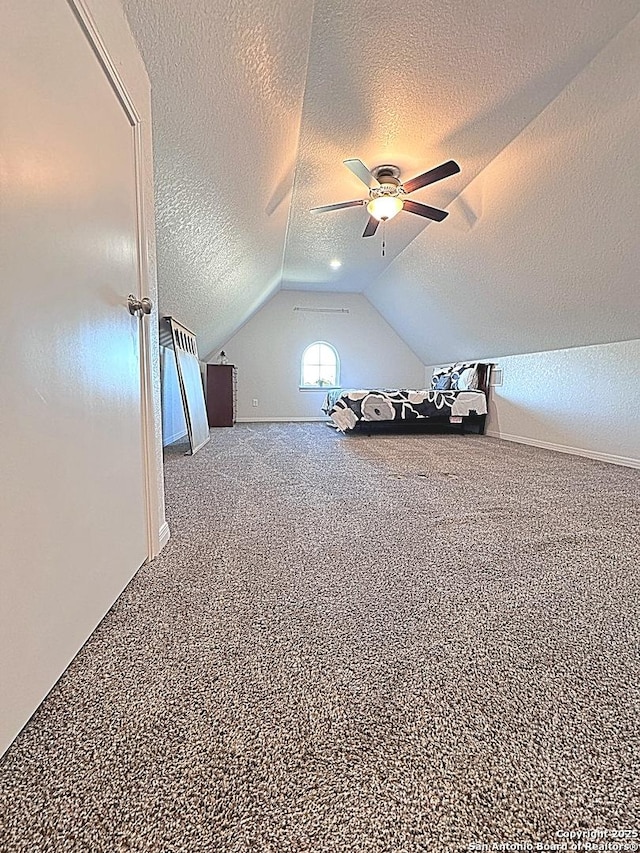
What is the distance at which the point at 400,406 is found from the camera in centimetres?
495

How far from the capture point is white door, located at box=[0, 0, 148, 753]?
27.0 inches

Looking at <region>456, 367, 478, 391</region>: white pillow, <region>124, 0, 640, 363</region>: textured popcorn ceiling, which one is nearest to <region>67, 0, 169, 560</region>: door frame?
<region>124, 0, 640, 363</region>: textured popcorn ceiling

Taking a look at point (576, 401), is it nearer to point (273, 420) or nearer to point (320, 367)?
point (320, 367)

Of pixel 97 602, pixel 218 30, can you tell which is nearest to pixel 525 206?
pixel 218 30

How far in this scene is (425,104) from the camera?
2.43 meters

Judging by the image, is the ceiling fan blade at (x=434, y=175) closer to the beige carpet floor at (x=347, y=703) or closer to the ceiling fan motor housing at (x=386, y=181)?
the ceiling fan motor housing at (x=386, y=181)

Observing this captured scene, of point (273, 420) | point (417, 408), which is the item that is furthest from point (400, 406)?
point (273, 420)

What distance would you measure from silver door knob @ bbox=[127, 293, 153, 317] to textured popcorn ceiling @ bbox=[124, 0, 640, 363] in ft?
2.80

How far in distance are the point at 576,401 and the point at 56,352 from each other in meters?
4.27

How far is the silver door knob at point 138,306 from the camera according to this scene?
1281 mm

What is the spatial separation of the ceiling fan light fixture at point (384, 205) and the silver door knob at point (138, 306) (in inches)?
98.2

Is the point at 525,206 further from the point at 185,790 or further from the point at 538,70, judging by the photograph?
the point at 185,790

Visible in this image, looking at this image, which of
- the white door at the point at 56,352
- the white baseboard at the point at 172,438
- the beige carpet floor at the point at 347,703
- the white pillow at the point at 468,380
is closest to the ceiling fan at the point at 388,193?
the white door at the point at 56,352

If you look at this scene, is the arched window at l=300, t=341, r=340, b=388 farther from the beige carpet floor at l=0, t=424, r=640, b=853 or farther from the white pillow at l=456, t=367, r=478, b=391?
the beige carpet floor at l=0, t=424, r=640, b=853
